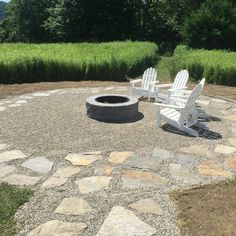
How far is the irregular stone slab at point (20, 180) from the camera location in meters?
4.81

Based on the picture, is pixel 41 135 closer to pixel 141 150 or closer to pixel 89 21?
pixel 141 150

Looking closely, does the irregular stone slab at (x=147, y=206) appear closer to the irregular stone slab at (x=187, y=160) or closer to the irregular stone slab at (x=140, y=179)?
the irregular stone slab at (x=140, y=179)

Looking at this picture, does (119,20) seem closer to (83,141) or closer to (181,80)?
(181,80)

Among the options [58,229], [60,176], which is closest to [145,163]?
[60,176]

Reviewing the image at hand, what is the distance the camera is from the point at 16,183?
15.8ft

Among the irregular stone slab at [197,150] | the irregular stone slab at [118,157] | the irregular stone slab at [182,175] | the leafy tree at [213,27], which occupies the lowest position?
the irregular stone slab at [118,157]

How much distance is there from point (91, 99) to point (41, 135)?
1518 mm

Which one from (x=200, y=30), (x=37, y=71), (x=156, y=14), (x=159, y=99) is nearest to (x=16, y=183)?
(x=159, y=99)

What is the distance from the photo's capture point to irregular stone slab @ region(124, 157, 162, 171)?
532cm

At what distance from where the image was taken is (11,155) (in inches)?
225

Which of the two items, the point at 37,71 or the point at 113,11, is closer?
the point at 37,71

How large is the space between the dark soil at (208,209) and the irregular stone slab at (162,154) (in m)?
1.03

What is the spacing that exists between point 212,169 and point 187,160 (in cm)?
42

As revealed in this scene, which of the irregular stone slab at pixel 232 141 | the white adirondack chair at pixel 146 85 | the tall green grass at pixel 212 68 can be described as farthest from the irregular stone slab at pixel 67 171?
the tall green grass at pixel 212 68
